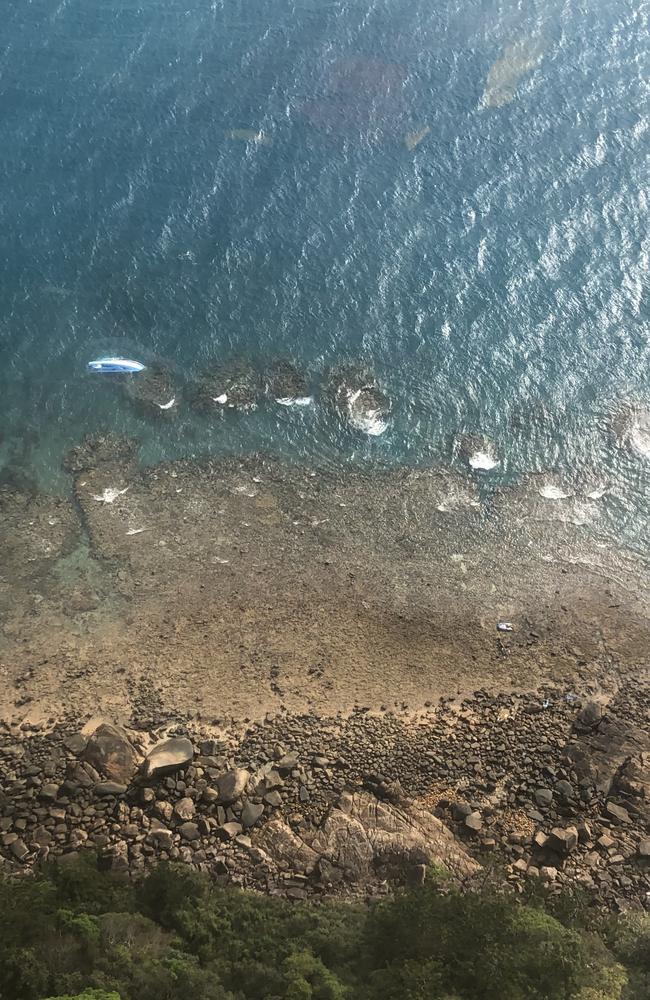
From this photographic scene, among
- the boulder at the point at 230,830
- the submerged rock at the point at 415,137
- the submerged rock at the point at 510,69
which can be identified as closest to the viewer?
the boulder at the point at 230,830

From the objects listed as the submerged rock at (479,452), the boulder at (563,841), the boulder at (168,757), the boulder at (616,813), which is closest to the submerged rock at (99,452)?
the boulder at (168,757)

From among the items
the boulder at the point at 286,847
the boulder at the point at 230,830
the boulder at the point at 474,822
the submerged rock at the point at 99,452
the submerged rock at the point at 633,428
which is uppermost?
the submerged rock at the point at 633,428

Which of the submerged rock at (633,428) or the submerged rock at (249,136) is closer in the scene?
the submerged rock at (633,428)

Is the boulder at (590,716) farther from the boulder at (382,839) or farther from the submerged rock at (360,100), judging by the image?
the submerged rock at (360,100)

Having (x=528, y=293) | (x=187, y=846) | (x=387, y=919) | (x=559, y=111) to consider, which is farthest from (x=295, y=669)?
(x=559, y=111)

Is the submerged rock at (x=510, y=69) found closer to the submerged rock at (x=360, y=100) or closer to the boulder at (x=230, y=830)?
the submerged rock at (x=360, y=100)

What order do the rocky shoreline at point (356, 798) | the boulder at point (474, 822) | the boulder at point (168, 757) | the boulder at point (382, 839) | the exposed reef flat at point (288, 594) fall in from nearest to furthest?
the rocky shoreline at point (356, 798)
the boulder at point (382, 839)
the boulder at point (474, 822)
the boulder at point (168, 757)
the exposed reef flat at point (288, 594)

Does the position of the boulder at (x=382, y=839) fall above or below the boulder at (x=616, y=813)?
above

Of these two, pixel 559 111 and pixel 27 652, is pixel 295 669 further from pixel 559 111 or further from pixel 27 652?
pixel 559 111
